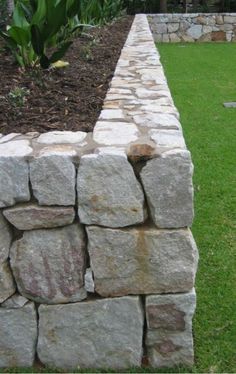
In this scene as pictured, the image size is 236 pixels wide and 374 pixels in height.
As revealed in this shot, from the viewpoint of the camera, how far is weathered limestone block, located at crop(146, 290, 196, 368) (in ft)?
A: 6.59

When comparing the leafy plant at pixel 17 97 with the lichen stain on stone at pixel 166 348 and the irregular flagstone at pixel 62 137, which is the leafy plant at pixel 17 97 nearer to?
the irregular flagstone at pixel 62 137

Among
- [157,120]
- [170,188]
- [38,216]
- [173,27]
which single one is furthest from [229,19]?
[38,216]

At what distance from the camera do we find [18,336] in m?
2.08

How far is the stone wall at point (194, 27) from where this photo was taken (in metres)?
13.8

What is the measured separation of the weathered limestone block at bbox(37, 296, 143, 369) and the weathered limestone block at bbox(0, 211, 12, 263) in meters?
0.27

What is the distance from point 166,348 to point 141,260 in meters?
0.42

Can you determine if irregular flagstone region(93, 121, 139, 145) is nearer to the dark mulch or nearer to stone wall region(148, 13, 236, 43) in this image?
the dark mulch

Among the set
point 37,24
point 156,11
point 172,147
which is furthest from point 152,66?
point 156,11

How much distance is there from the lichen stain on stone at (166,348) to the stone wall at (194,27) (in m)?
12.7

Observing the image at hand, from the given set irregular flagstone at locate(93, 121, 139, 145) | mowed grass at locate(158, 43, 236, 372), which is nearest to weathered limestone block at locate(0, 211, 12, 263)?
irregular flagstone at locate(93, 121, 139, 145)

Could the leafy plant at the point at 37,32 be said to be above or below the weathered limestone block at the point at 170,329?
above

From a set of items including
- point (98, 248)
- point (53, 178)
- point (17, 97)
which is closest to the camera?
point (53, 178)

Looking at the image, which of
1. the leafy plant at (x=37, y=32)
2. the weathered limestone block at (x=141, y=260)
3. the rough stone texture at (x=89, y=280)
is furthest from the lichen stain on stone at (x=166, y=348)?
the leafy plant at (x=37, y=32)

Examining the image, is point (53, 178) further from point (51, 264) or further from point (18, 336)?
point (18, 336)
